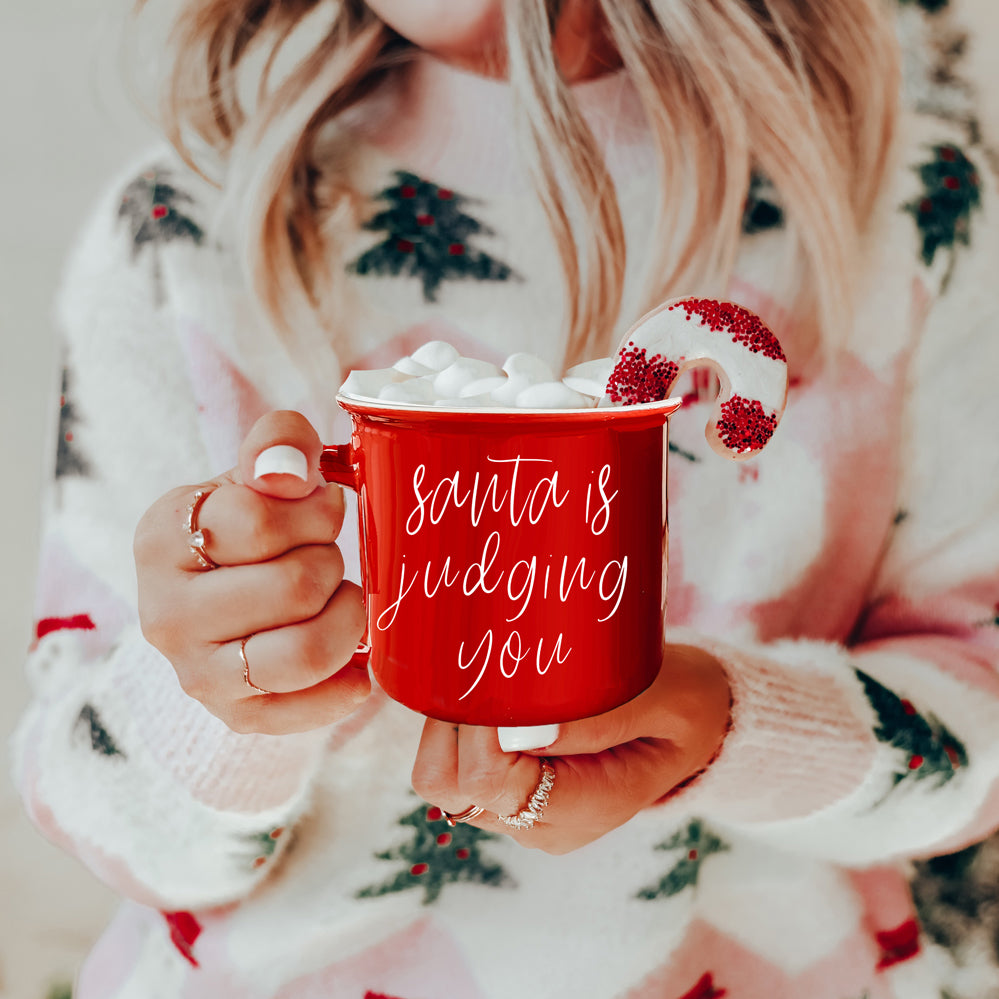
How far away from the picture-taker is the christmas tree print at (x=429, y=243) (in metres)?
0.76

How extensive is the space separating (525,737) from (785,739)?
282mm

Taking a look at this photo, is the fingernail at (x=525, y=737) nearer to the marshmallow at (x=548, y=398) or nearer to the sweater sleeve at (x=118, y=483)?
the marshmallow at (x=548, y=398)

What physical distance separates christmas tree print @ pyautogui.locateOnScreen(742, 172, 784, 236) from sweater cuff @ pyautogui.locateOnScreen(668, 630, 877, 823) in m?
0.38

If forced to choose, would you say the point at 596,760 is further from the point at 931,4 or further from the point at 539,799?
the point at 931,4

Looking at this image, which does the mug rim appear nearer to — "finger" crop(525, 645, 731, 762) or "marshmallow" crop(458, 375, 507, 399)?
"marshmallow" crop(458, 375, 507, 399)

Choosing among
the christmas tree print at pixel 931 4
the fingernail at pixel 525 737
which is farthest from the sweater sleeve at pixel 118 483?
the christmas tree print at pixel 931 4

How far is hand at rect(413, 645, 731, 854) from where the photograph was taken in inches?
18.1

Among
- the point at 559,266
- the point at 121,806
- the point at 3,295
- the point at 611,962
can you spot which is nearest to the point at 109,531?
the point at 121,806

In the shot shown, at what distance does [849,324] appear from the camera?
75 centimetres

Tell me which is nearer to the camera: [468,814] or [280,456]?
[280,456]

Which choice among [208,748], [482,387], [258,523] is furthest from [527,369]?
[208,748]

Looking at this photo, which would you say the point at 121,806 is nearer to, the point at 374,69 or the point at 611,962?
the point at 611,962

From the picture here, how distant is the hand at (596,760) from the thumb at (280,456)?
0.55ft

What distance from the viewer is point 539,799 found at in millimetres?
485
